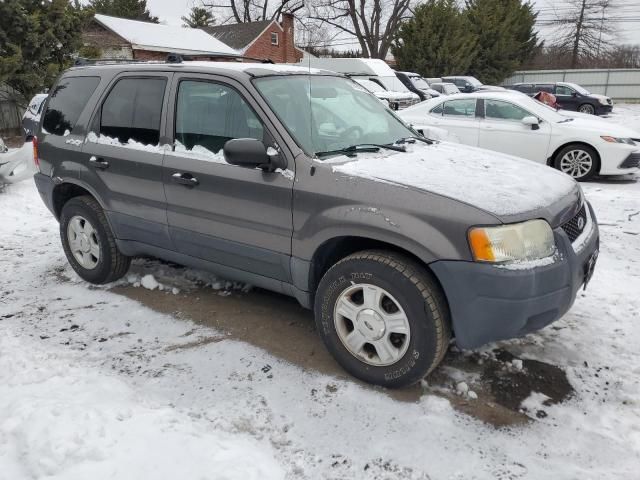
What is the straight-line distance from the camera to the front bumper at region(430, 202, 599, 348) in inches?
103

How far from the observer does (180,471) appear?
2.40 metres

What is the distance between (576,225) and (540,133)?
20.9 ft

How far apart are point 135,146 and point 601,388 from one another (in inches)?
140

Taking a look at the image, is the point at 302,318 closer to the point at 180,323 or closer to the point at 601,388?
the point at 180,323

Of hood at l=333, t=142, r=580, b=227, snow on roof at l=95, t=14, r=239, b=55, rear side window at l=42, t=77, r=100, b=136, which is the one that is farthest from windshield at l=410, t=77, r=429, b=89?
hood at l=333, t=142, r=580, b=227

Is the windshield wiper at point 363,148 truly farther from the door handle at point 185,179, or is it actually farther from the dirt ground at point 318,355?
the dirt ground at point 318,355

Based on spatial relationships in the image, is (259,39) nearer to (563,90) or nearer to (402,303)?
(563,90)

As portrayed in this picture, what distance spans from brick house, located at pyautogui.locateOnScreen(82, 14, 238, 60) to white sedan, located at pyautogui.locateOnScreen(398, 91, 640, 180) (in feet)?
60.1

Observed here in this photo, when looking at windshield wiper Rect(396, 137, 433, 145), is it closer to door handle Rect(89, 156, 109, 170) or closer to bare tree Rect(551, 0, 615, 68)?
door handle Rect(89, 156, 109, 170)

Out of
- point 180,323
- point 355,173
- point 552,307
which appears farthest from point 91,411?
point 552,307

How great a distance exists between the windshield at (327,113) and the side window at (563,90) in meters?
22.7

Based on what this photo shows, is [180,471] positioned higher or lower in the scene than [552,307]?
lower

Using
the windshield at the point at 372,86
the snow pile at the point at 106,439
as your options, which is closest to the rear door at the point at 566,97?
the windshield at the point at 372,86

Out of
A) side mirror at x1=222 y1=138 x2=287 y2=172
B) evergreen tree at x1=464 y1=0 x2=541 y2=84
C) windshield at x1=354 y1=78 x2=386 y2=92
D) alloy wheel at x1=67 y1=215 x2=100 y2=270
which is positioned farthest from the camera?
evergreen tree at x1=464 y1=0 x2=541 y2=84
